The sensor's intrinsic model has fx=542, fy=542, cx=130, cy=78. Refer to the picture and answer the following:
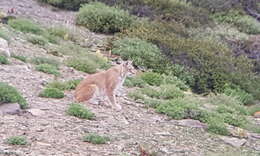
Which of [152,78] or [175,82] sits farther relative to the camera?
[175,82]

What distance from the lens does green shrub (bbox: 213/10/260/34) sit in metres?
20.6

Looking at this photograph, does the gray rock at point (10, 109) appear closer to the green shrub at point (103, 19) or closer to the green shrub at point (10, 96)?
the green shrub at point (10, 96)

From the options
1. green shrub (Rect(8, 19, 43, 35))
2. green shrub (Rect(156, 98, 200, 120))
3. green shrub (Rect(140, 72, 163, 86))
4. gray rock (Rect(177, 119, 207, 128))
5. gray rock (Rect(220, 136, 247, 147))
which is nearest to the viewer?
gray rock (Rect(220, 136, 247, 147))

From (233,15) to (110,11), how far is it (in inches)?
245

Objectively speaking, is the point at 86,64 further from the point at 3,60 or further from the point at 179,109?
the point at 179,109

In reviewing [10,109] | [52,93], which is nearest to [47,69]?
[52,93]

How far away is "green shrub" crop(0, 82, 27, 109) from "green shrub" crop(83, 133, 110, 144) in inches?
52.1

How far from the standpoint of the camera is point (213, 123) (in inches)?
374

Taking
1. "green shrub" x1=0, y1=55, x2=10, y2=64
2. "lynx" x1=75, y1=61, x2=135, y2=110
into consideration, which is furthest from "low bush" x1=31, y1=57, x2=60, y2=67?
"lynx" x1=75, y1=61, x2=135, y2=110

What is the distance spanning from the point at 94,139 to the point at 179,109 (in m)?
2.87

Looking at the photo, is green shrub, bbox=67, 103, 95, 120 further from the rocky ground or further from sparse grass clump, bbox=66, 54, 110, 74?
sparse grass clump, bbox=66, 54, 110, 74

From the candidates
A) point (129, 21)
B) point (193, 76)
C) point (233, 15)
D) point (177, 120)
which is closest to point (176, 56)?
point (193, 76)

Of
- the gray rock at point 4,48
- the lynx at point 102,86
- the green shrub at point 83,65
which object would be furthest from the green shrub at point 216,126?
the gray rock at point 4,48

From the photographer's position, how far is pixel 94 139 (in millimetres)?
7504
